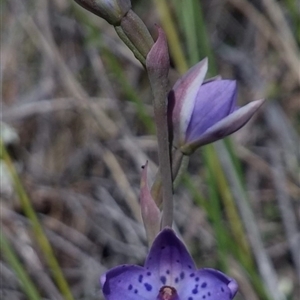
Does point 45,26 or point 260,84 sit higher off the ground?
point 45,26

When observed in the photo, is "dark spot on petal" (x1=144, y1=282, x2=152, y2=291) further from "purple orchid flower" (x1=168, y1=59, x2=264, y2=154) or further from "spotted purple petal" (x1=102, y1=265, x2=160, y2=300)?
"purple orchid flower" (x1=168, y1=59, x2=264, y2=154)

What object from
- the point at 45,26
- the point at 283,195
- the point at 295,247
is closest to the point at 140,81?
the point at 45,26

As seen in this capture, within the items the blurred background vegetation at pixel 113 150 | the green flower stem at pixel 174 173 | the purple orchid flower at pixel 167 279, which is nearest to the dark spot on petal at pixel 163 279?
the purple orchid flower at pixel 167 279

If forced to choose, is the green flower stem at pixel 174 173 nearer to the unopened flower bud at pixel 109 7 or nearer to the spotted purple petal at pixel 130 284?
the spotted purple petal at pixel 130 284

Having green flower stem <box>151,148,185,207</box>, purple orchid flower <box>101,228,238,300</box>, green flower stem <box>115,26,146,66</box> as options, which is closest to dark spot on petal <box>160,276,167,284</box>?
purple orchid flower <box>101,228,238,300</box>

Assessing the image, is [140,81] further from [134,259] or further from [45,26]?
[134,259]

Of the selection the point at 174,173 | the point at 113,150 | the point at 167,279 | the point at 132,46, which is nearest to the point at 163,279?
the point at 167,279

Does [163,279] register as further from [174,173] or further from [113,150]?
[113,150]
